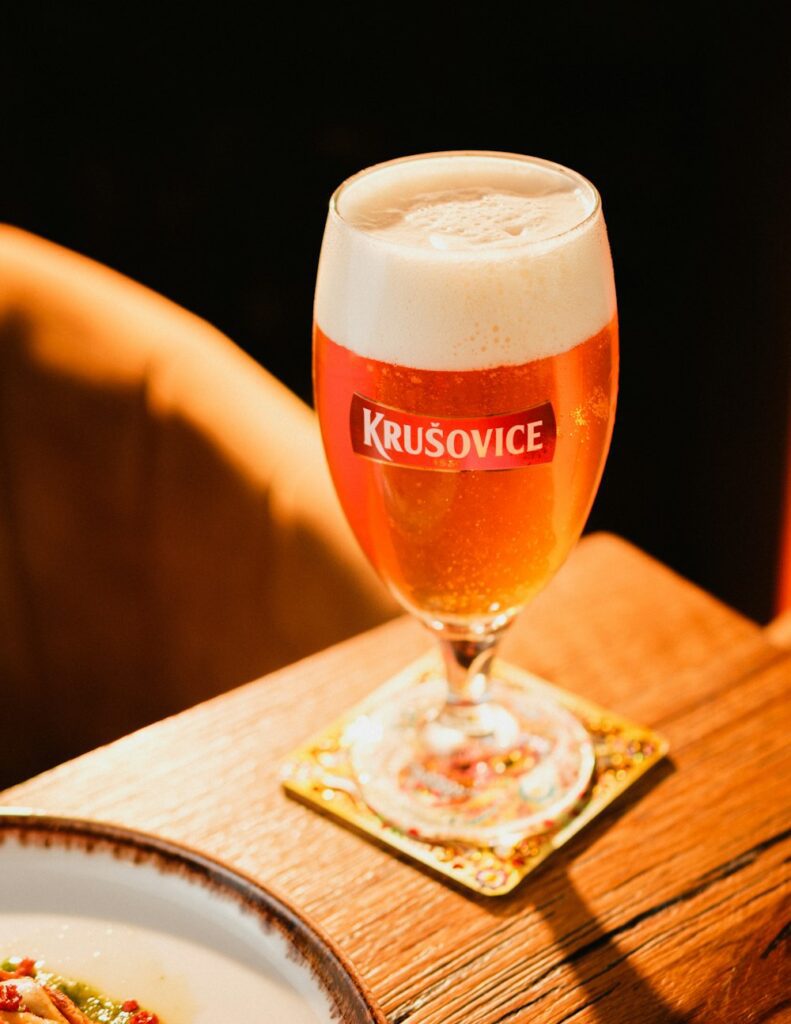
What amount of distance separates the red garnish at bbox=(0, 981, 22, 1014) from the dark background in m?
2.19

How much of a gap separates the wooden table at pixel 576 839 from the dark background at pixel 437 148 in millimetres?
1647

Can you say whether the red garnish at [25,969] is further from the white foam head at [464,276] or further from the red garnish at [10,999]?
the white foam head at [464,276]

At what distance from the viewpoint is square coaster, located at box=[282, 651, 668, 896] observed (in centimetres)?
78

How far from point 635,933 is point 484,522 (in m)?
0.25

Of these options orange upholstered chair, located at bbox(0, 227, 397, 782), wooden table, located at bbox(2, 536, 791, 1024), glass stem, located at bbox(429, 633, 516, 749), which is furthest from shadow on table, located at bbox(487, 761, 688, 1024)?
orange upholstered chair, located at bbox(0, 227, 397, 782)

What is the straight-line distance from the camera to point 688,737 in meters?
0.89

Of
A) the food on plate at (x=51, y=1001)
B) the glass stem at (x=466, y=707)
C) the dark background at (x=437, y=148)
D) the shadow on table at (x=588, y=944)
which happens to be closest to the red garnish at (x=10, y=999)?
the food on plate at (x=51, y=1001)

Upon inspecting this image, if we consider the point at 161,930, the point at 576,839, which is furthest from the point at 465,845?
the point at 161,930

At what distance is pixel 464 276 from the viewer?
69cm

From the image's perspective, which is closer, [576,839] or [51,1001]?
[51,1001]

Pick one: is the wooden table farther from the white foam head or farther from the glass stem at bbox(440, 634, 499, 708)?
the white foam head

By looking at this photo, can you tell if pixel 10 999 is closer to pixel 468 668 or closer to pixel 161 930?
pixel 161 930

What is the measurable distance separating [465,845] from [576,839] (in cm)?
7

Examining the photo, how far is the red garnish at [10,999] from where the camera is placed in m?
0.53
